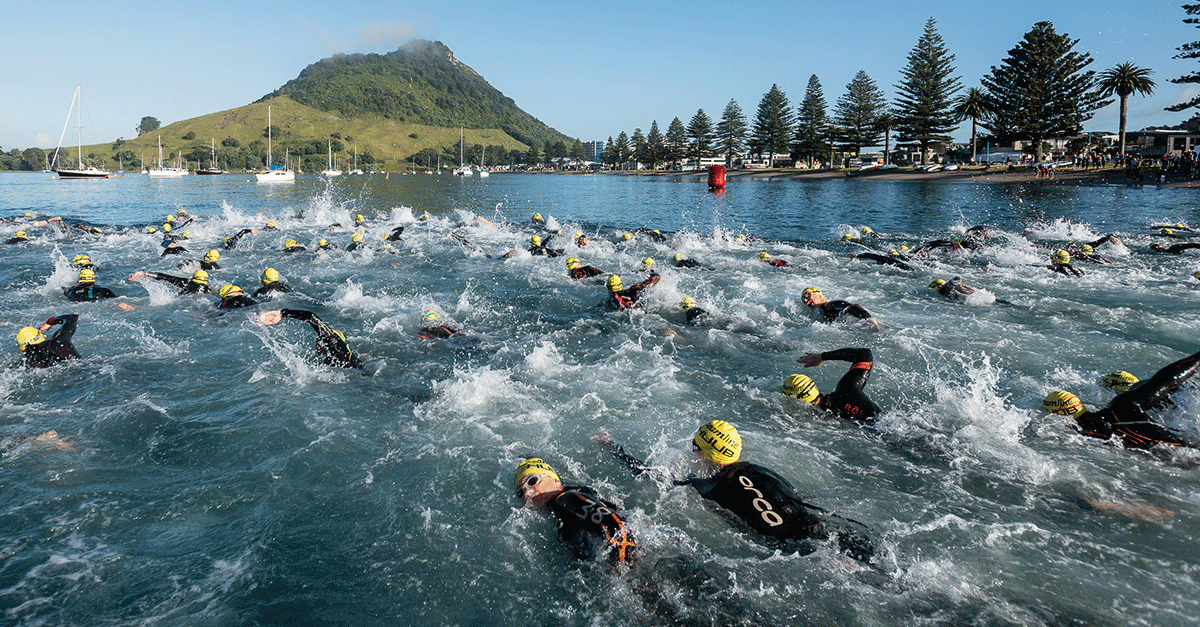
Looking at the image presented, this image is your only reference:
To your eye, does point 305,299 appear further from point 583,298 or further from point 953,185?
point 953,185

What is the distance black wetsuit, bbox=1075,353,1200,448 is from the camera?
6.15 meters

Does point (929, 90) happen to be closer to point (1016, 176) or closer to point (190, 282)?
point (1016, 176)

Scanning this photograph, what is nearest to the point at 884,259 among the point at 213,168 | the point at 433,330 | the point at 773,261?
the point at 773,261

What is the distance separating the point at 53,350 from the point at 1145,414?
48.9 ft

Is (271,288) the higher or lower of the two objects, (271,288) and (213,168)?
the lower

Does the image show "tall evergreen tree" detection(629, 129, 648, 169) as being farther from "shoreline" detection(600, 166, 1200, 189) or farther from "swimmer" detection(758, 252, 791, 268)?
"swimmer" detection(758, 252, 791, 268)

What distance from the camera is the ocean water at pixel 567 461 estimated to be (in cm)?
462

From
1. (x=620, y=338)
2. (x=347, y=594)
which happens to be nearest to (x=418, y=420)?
(x=347, y=594)

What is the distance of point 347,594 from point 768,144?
9595 centimetres

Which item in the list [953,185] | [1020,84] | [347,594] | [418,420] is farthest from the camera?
[1020,84]

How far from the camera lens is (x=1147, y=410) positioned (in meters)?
6.39

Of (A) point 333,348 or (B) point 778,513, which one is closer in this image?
(B) point 778,513

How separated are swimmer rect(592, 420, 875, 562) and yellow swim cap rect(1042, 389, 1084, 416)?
3606mm

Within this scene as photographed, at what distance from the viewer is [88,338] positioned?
11.2m
